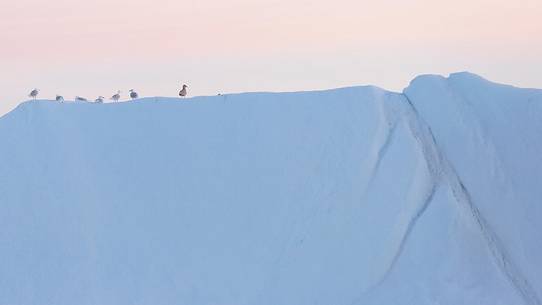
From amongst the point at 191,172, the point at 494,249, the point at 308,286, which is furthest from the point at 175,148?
the point at 494,249

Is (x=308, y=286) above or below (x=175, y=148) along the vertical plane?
below

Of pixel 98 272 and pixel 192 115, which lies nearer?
pixel 98 272

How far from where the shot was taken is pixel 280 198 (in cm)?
2778

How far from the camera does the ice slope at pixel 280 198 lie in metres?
26.5

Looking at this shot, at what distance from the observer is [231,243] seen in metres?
27.2

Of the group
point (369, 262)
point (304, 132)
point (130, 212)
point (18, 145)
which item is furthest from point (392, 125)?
point (18, 145)

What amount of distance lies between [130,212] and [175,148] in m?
1.96

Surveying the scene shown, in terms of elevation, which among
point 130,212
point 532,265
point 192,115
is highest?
point 192,115

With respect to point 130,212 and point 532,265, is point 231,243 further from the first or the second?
point 532,265

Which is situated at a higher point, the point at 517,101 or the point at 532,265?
the point at 517,101

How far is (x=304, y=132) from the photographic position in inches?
1129

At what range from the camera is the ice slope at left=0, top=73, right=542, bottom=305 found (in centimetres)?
2645

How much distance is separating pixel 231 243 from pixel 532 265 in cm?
665

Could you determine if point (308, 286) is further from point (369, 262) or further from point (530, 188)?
point (530, 188)
